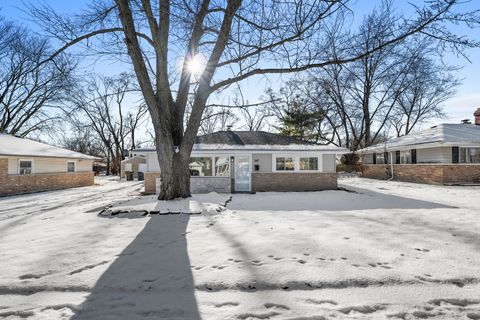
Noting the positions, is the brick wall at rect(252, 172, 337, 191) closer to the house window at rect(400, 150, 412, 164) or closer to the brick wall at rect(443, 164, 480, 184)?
the brick wall at rect(443, 164, 480, 184)

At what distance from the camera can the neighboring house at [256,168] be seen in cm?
1447

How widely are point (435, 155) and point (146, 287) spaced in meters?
21.2

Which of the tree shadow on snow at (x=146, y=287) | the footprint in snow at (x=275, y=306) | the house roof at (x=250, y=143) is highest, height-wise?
the house roof at (x=250, y=143)

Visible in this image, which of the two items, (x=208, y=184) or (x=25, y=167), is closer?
(x=208, y=184)

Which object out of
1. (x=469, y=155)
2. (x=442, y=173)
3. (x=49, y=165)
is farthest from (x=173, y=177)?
(x=469, y=155)

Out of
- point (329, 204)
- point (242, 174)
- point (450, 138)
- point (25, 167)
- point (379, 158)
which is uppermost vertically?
point (450, 138)

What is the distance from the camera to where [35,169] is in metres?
17.5

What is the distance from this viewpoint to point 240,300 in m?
2.69

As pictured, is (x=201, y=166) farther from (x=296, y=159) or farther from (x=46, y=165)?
(x=46, y=165)

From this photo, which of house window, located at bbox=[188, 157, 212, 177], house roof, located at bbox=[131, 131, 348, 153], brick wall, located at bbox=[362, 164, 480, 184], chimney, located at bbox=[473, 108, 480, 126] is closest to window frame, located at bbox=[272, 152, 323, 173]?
house roof, located at bbox=[131, 131, 348, 153]

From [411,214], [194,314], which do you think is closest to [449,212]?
[411,214]

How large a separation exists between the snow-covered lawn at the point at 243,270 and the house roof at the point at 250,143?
28.4 ft

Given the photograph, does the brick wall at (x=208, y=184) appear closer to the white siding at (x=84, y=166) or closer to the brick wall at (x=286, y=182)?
the brick wall at (x=286, y=182)

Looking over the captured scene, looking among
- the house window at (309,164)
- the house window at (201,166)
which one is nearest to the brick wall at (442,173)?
the house window at (309,164)
